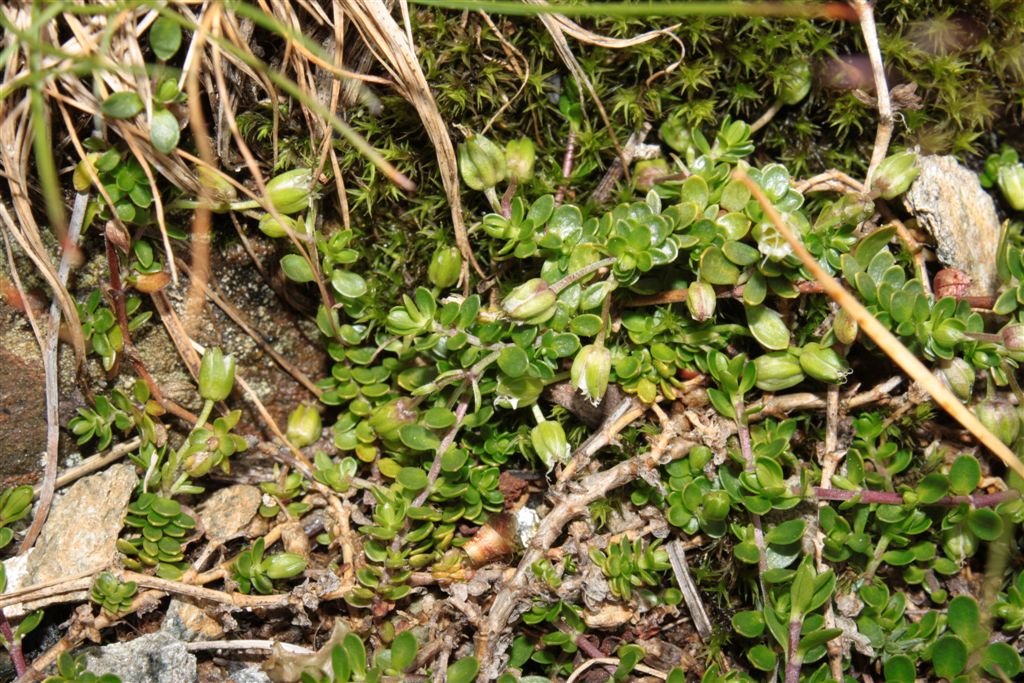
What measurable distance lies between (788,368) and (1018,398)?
1.93 ft

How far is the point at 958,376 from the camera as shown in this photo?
2.18m

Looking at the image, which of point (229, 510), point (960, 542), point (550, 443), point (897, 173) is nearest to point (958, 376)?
point (960, 542)

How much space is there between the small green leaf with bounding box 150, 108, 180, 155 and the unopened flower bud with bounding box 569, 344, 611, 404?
43.1 inches

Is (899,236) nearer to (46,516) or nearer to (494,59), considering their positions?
(494,59)

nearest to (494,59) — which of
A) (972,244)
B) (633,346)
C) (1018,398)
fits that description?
(633,346)

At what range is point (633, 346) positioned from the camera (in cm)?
235

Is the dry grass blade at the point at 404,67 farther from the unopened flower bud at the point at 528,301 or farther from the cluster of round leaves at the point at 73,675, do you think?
the cluster of round leaves at the point at 73,675

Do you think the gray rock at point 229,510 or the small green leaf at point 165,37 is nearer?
the small green leaf at point 165,37

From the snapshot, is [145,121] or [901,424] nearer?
[145,121]

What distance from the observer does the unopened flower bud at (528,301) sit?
2.10 m

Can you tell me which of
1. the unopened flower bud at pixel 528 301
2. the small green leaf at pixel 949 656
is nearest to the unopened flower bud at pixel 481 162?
the unopened flower bud at pixel 528 301

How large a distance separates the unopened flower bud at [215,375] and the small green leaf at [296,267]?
290mm

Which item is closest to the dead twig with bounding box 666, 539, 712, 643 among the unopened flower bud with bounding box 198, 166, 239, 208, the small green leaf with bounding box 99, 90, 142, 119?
the unopened flower bud with bounding box 198, 166, 239, 208

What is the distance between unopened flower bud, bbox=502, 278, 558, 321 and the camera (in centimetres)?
210
